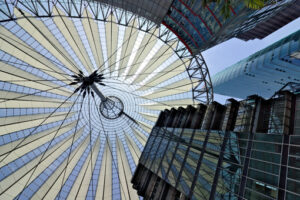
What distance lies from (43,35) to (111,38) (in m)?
6.83

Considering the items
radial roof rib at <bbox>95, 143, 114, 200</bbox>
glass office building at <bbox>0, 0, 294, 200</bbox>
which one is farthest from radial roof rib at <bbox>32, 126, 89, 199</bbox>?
radial roof rib at <bbox>95, 143, 114, 200</bbox>

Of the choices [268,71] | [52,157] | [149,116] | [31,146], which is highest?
[268,71]

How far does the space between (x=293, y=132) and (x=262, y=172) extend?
2288 mm

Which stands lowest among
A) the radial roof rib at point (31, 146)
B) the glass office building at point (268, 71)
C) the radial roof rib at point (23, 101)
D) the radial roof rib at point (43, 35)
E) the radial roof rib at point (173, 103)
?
the radial roof rib at point (31, 146)

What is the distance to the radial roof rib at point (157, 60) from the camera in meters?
26.0

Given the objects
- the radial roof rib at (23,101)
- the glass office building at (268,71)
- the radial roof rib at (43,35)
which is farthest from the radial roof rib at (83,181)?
the glass office building at (268,71)

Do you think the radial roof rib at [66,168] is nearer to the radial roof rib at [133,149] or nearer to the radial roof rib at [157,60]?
the radial roof rib at [133,149]

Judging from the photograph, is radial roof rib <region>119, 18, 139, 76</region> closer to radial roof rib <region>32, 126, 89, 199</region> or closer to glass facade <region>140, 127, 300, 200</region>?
glass facade <region>140, 127, 300, 200</region>

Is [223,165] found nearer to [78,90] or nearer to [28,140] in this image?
[78,90]

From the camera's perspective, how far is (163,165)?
2067 cm

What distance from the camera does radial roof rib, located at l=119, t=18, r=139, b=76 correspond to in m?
23.6

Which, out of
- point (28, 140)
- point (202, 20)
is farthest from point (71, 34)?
point (202, 20)

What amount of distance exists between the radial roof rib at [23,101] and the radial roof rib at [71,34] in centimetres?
596

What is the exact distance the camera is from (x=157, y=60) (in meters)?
26.5
